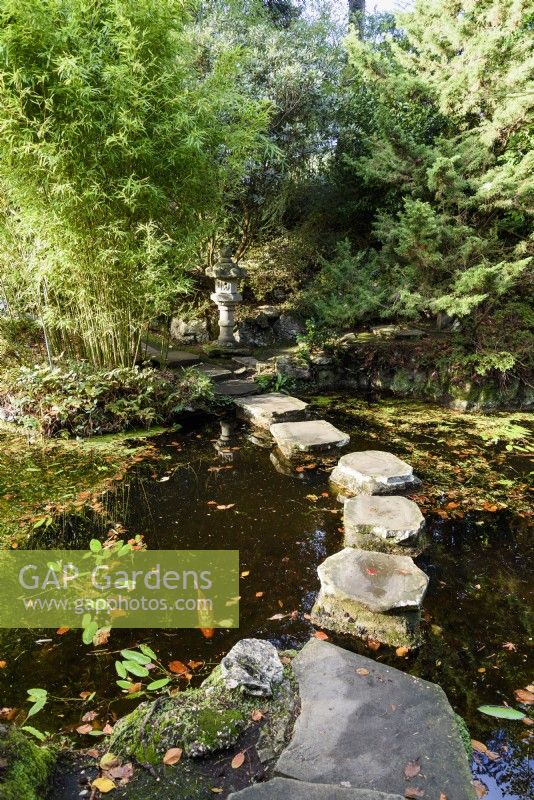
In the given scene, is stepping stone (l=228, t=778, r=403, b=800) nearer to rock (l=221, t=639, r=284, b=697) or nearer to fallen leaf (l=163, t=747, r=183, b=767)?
fallen leaf (l=163, t=747, r=183, b=767)

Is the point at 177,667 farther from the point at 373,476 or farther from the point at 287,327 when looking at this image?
the point at 287,327

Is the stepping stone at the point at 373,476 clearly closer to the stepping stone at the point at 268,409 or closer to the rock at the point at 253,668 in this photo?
the stepping stone at the point at 268,409

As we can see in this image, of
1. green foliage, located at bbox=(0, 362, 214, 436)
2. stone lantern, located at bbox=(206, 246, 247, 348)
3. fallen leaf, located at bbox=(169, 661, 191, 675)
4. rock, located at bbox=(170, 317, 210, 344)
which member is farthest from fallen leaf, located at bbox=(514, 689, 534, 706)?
rock, located at bbox=(170, 317, 210, 344)

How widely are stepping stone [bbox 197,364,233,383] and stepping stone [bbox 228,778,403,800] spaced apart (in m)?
5.36

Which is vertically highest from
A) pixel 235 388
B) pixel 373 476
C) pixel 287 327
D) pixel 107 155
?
pixel 107 155

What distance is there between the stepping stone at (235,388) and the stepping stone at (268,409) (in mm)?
266

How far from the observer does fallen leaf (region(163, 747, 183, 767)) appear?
138 centimetres

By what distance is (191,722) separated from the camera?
1.50 metres

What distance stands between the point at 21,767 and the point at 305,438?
350cm

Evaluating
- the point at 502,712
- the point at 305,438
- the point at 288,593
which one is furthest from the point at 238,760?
the point at 305,438

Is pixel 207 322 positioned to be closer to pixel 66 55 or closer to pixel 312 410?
pixel 312 410

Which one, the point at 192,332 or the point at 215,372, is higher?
the point at 192,332

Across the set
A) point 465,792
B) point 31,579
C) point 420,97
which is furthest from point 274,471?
point 420,97

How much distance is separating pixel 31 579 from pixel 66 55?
382 centimetres
